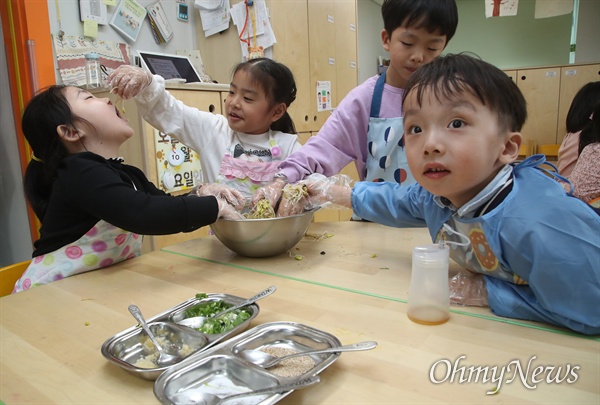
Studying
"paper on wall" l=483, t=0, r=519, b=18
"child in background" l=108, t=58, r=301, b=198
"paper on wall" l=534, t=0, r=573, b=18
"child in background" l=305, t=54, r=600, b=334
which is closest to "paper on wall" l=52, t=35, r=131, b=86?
"child in background" l=108, t=58, r=301, b=198

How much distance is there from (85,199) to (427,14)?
1.14 meters

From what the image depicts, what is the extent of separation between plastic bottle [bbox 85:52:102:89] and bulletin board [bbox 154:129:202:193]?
1.76ft

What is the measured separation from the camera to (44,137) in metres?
1.21

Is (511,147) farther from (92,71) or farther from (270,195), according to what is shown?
(92,71)

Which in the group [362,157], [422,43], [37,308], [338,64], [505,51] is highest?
[505,51]

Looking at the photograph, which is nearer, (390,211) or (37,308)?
(37,308)

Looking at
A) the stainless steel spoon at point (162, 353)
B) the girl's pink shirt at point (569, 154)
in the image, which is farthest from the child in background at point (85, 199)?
the girl's pink shirt at point (569, 154)

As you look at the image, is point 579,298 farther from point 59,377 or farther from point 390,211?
point 59,377

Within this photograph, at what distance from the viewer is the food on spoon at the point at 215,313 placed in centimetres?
76

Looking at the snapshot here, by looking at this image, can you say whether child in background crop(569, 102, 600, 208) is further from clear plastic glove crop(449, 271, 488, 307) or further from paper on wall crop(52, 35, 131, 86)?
paper on wall crop(52, 35, 131, 86)

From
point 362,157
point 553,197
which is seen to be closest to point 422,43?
point 362,157

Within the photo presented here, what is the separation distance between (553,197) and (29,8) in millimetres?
2559

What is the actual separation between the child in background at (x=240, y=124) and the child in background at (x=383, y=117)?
21 centimetres

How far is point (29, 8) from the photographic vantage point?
7.14 feet
